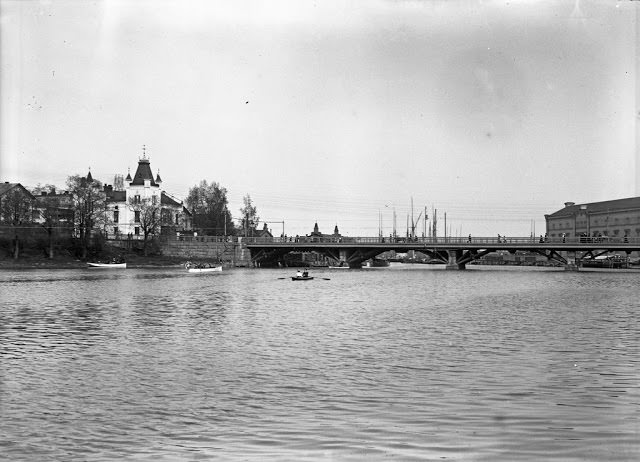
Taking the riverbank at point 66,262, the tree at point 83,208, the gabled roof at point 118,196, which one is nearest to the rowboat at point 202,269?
the riverbank at point 66,262

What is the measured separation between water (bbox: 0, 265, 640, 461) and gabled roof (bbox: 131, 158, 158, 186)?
152595 mm

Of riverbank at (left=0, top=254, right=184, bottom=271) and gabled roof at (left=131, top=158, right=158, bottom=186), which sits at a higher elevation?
gabled roof at (left=131, top=158, right=158, bottom=186)

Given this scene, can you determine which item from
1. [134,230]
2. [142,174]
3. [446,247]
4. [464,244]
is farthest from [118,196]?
[464,244]

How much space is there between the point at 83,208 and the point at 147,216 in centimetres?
2272

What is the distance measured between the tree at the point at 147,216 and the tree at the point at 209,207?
8.92 m

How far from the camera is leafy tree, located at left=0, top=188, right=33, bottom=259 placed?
442ft

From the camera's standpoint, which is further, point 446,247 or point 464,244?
point 446,247

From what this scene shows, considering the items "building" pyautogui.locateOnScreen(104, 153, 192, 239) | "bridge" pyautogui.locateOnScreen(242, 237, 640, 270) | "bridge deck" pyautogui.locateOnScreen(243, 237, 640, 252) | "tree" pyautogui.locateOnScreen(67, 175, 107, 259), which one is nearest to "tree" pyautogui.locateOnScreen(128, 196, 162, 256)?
"building" pyautogui.locateOnScreen(104, 153, 192, 239)

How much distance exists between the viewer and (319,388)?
66.9ft

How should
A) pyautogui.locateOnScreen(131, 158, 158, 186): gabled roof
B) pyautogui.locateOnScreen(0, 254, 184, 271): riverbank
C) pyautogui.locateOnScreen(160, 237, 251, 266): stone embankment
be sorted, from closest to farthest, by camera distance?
pyautogui.locateOnScreen(0, 254, 184, 271): riverbank, pyautogui.locateOnScreen(160, 237, 251, 266): stone embankment, pyautogui.locateOnScreen(131, 158, 158, 186): gabled roof

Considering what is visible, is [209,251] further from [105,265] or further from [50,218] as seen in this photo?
[50,218]

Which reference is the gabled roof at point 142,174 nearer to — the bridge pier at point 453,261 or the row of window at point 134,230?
the row of window at point 134,230

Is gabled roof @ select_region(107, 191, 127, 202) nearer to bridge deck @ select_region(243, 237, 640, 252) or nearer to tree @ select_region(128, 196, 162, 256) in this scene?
tree @ select_region(128, 196, 162, 256)

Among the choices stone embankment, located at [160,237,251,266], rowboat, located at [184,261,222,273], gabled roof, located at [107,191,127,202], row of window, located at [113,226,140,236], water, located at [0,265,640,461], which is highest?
gabled roof, located at [107,191,127,202]
